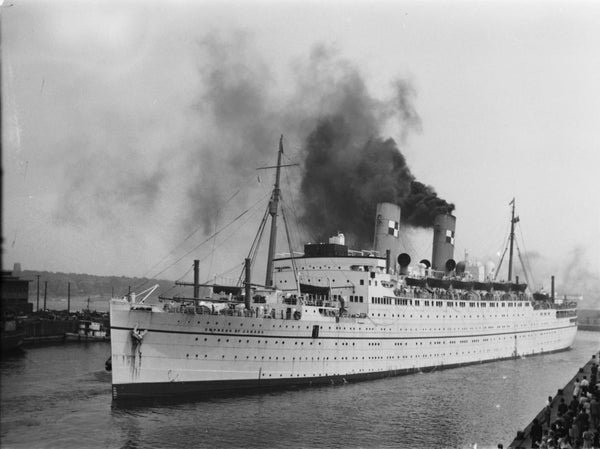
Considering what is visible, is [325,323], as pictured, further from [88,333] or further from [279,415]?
[88,333]

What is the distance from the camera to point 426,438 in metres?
16.7

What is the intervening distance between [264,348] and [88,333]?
29.0 meters

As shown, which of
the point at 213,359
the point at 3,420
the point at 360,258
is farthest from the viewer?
the point at 360,258

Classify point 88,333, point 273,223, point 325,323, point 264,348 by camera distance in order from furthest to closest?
point 88,333 < point 273,223 < point 325,323 < point 264,348

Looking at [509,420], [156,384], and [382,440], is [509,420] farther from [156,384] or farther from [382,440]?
[156,384]

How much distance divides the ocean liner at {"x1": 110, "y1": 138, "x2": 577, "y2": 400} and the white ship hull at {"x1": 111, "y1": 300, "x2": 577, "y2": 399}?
0.14 ft

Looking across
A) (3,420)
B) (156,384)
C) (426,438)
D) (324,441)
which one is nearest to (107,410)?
(156,384)

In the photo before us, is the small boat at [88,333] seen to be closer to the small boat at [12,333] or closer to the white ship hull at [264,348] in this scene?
the small boat at [12,333]

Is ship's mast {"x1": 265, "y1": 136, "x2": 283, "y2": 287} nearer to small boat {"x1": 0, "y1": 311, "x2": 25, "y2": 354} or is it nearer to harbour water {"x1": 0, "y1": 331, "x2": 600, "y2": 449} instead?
harbour water {"x1": 0, "y1": 331, "x2": 600, "y2": 449}

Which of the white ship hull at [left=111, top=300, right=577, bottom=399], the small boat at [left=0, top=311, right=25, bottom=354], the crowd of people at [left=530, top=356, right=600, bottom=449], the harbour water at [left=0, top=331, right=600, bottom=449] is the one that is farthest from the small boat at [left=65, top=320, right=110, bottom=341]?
the crowd of people at [left=530, top=356, right=600, bottom=449]

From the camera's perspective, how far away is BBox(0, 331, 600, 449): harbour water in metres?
15.7

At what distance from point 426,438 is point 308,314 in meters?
7.95

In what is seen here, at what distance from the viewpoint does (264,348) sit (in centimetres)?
2173

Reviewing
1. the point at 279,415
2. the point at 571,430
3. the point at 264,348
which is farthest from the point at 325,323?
the point at 571,430
